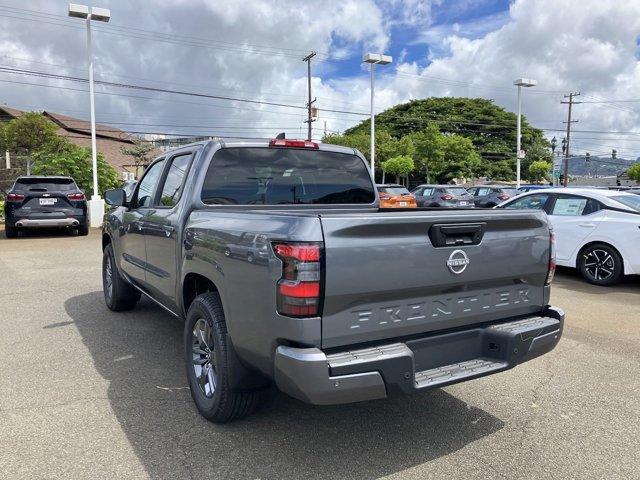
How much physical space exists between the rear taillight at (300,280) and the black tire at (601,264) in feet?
22.7

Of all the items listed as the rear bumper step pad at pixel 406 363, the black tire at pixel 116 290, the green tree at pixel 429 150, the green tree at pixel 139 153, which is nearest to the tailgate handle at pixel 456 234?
the rear bumper step pad at pixel 406 363

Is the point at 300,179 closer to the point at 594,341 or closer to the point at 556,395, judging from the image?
the point at 556,395

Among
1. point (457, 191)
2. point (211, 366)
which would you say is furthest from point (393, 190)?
point (211, 366)

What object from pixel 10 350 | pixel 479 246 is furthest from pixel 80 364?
pixel 479 246

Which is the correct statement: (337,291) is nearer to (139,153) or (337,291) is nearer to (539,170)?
(139,153)

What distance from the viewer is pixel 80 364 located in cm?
451

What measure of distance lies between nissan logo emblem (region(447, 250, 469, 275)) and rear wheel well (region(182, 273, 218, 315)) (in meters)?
1.63

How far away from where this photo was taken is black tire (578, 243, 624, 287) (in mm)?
7891

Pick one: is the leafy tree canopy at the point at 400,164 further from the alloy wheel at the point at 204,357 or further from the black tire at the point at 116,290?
the alloy wheel at the point at 204,357

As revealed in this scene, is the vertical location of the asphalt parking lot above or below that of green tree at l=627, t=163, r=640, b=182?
below

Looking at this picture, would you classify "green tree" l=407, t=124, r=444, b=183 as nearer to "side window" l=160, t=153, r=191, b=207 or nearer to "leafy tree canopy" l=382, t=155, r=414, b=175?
"leafy tree canopy" l=382, t=155, r=414, b=175

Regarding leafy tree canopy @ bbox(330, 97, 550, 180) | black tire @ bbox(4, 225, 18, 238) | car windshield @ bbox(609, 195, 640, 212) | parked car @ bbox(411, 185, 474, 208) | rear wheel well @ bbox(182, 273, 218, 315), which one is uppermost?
leafy tree canopy @ bbox(330, 97, 550, 180)

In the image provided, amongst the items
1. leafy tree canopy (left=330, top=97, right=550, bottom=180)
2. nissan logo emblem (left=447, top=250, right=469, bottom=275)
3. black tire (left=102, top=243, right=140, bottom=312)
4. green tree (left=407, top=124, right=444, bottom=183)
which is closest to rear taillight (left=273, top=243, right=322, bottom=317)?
nissan logo emblem (left=447, top=250, right=469, bottom=275)

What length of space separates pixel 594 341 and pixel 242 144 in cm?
397
